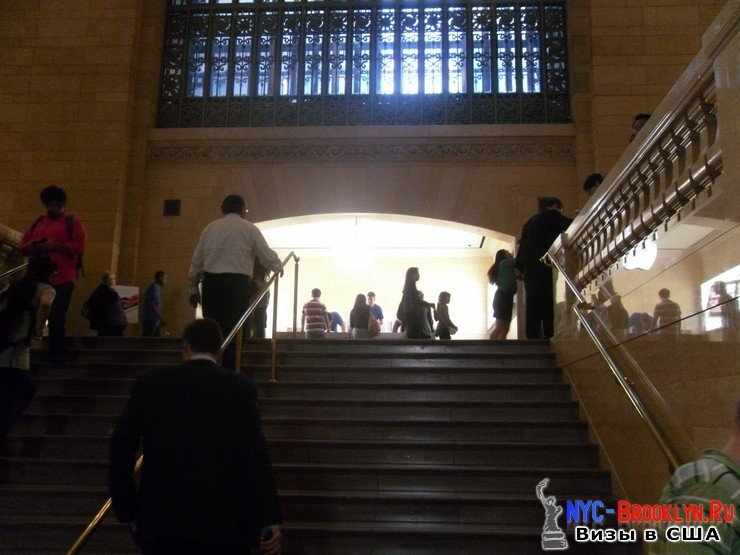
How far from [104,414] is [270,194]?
629 cm

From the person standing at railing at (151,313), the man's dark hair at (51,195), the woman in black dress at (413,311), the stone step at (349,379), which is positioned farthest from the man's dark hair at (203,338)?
the person standing at railing at (151,313)

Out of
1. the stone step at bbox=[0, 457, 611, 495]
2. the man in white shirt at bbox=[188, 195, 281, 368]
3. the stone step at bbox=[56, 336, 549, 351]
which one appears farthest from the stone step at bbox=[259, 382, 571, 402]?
the stone step at bbox=[0, 457, 611, 495]

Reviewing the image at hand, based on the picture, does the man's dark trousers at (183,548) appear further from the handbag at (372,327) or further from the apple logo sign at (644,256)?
the handbag at (372,327)

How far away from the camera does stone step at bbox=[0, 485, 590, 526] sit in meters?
4.59

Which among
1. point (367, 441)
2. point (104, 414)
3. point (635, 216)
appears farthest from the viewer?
point (104, 414)

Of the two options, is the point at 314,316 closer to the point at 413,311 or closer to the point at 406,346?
the point at 413,311

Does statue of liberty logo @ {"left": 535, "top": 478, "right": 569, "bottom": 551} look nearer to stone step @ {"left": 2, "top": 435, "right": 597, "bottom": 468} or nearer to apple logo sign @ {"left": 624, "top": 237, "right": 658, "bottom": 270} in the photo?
stone step @ {"left": 2, "top": 435, "right": 597, "bottom": 468}

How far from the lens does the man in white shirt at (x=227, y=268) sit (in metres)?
5.66

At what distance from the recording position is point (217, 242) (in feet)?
18.5

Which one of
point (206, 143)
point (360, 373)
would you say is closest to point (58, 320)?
point (360, 373)

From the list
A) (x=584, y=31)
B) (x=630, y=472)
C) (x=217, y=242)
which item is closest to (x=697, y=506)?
(x=630, y=472)

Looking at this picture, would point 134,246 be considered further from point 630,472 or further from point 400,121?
point 630,472

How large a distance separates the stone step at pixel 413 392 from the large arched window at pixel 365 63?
20.9 ft

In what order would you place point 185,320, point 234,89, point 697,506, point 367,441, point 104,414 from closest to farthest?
1. point 697,506
2. point 367,441
3. point 104,414
4. point 185,320
5. point 234,89
